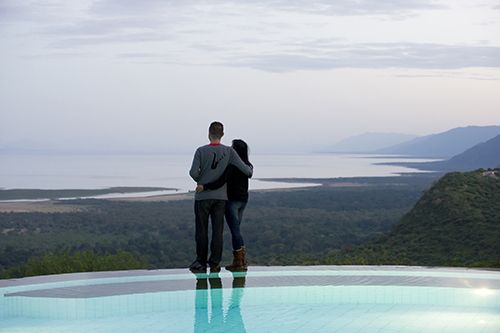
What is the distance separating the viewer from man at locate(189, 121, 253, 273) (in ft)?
25.1

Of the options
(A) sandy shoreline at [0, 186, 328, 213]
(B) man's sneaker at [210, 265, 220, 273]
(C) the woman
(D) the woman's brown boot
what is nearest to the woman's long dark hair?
(C) the woman

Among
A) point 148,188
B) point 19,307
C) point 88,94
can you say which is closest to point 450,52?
point 88,94

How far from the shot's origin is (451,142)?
175 metres

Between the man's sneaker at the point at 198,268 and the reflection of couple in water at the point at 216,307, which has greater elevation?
the man's sneaker at the point at 198,268

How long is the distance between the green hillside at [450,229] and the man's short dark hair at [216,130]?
15.8 m

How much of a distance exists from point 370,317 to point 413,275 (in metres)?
1.74

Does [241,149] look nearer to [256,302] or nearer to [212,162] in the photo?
[212,162]

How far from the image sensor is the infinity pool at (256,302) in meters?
6.21

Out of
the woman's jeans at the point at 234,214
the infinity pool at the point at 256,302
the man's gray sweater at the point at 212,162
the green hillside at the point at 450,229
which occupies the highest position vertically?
the man's gray sweater at the point at 212,162

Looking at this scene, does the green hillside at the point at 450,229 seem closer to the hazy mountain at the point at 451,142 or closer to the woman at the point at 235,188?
the woman at the point at 235,188

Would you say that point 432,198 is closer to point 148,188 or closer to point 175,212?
point 175,212

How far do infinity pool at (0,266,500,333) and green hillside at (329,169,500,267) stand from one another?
15.3 meters

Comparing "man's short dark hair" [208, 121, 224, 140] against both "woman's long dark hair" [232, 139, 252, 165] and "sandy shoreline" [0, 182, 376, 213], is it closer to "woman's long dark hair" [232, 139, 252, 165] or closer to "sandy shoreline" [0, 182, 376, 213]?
"woman's long dark hair" [232, 139, 252, 165]

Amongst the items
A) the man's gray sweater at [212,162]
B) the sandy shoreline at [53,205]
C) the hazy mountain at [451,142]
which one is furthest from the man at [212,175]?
the hazy mountain at [451,142]
